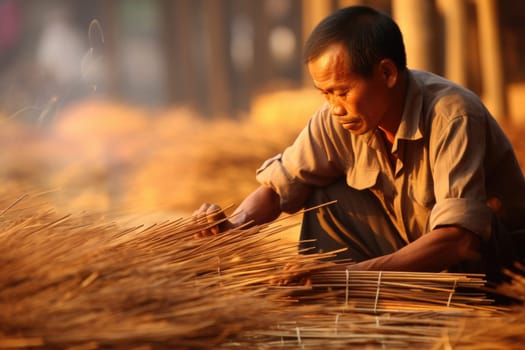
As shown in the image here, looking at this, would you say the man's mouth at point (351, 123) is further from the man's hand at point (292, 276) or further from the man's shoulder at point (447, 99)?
the man's hand at point (292, 276)

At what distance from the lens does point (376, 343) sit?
1863 mm

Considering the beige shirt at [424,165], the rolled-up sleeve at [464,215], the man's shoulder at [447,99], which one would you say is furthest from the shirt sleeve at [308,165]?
the rolled-up sleeve at [464,215]

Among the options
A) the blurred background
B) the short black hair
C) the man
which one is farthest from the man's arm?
the blurred background

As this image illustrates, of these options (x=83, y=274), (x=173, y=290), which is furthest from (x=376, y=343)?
(x=83, y=274)

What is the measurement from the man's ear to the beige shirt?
0.07 meters

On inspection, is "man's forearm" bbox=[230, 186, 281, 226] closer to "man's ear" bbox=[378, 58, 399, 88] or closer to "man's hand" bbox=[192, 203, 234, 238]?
"man's hand" bbox=[192, 203, 234, 238]

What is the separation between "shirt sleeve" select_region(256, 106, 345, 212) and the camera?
105 inches

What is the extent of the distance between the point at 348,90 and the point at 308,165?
0.36 metres

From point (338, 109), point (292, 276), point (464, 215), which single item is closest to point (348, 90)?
point (338, 109)

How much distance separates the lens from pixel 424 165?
2.51 metres

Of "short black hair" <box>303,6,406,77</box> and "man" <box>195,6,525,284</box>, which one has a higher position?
"short black hair" <box>303,6,406,77</box>

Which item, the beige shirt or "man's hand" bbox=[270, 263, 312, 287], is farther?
the beige shirt

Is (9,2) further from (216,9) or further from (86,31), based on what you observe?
(216,9)

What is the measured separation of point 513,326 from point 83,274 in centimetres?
71
